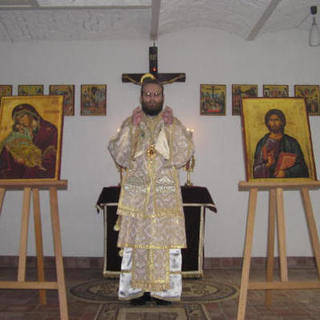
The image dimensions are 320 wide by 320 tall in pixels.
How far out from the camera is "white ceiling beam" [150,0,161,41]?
5367 millimetres

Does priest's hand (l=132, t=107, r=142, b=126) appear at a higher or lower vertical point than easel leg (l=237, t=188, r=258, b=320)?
higher

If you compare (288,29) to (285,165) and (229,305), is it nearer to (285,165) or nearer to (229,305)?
(285,165)

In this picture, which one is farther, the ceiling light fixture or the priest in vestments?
the ceiling light fixture

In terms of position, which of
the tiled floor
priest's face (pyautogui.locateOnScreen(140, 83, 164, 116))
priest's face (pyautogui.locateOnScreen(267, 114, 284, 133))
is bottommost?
the tiled floor

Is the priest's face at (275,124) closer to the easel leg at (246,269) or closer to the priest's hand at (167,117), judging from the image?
the easel leg at (246,269)

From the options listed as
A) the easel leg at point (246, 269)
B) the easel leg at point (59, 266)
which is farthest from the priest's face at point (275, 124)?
the easel leg at point (59, 266)

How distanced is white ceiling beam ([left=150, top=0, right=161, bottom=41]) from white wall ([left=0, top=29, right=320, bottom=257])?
22cm

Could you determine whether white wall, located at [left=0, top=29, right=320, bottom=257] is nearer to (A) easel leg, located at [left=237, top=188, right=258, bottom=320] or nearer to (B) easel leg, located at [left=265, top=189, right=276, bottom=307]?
(B) easel leg, located at [left=265, top=189, right=276, bottom=307]

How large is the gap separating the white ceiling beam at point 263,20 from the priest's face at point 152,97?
7.06 feet

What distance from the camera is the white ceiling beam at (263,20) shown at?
541 cm

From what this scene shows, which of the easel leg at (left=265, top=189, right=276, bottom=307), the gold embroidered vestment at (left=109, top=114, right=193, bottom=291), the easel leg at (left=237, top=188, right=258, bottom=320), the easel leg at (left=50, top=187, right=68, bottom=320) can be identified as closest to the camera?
the easel leg at (left=237, top=188, right=258, bottom=320)

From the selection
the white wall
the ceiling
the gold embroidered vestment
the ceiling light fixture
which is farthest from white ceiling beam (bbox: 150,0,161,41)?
the ceiling light fixture

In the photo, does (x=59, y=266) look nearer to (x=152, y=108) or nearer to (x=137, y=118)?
(x=137, y=118)

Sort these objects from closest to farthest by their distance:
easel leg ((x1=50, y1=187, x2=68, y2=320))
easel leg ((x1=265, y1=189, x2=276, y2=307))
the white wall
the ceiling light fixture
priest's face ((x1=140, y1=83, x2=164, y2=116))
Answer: easel leg ((x1=50, y1=187, x2=68, y2=320)), easel leg ((x1=265, y1=189, x2=276, y2=307)), priest's face ((x1=140, y1=83, x2=164, y2=116)), the ceiling light fixture, the white wall
